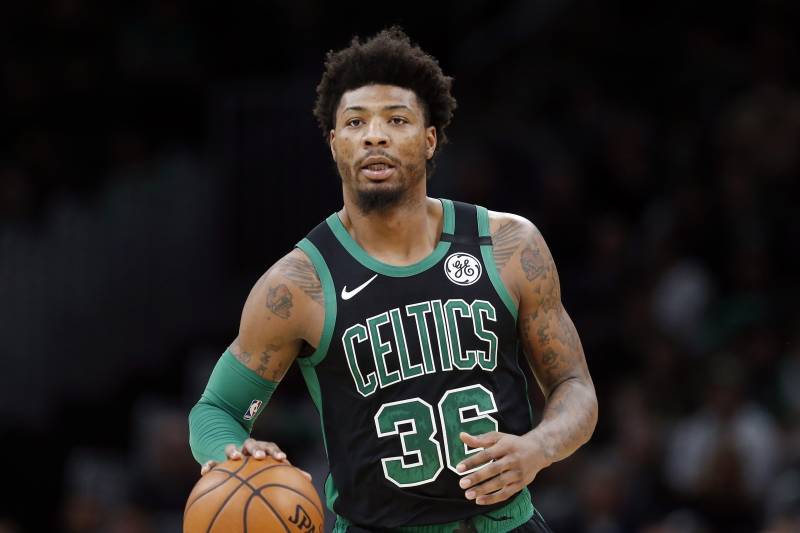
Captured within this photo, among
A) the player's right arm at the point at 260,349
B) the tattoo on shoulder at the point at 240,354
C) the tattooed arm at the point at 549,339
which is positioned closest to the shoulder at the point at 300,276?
the player's right arm at the point at 260,349

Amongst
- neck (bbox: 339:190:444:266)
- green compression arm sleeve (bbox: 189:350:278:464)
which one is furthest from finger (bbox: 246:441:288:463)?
neck (bbox: 339:190:444:266)

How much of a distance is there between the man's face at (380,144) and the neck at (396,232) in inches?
2.1

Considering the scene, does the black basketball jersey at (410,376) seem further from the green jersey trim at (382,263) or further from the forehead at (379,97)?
the forehead at (379,97)

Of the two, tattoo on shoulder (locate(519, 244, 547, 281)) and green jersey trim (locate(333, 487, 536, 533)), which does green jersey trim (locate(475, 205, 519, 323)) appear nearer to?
tattoo on shoulder (locate(519, 244, 547, 281))

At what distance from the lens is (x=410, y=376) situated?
4980 millimetres

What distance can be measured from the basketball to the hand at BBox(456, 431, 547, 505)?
0.54 metres

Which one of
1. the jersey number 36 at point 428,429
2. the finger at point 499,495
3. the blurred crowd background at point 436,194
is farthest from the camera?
the blurred crowd background at point 436,194

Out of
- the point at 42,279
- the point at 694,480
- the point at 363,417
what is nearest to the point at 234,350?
the point at 363,417

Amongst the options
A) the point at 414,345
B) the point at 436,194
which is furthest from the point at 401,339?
the point at 436,194

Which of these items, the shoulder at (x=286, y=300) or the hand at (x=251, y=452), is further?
the shoulder at (x=286, y=300)

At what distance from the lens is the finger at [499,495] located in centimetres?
475

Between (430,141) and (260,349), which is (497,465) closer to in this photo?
(260,349)

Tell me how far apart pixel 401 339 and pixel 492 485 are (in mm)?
634

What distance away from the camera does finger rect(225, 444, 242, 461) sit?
4.79 m
